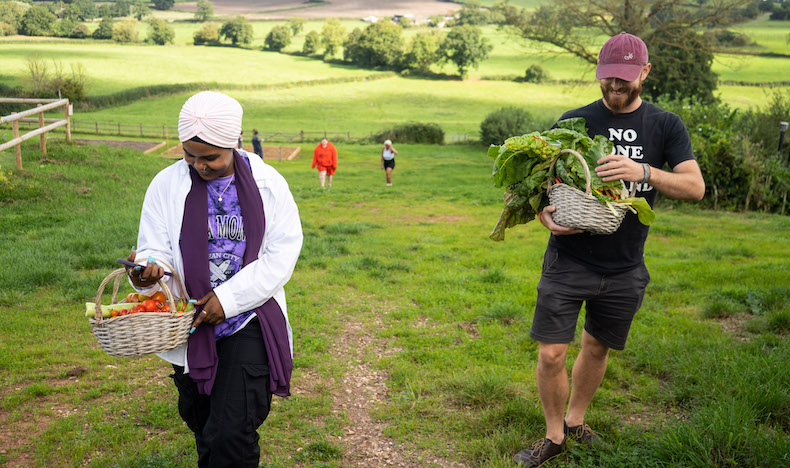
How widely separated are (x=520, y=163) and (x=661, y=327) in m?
3.58

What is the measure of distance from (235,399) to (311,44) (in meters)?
94.4

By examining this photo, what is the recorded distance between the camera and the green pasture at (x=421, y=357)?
4.04 m

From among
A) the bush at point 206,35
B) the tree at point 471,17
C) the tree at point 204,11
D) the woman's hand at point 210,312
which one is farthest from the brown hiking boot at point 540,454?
the tree at point 471,17

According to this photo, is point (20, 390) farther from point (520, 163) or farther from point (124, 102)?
point (124, 102)

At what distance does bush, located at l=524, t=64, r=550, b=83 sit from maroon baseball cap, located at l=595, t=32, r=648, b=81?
8401 cm

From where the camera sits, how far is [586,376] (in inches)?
159

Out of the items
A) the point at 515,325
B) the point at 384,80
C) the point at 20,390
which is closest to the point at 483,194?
the point at 515,325

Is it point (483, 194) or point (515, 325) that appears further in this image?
point (483, 194)

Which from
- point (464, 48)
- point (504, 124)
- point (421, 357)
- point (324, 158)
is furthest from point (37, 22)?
point (421, 357)

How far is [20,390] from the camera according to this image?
477 centimetres

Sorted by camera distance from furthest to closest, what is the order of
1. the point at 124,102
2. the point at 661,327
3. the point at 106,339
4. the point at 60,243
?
1. the point at 124,102
2. the point at 60,243
3. the point at 661,327
4. the point at 106,339

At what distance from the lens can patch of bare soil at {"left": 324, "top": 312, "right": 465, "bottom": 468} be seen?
13.5ft

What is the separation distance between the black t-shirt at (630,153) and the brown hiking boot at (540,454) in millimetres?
1185

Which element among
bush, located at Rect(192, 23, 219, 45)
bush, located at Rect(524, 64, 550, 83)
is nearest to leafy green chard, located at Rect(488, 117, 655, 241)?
bush, located at Rect(524, 64, 550, 83)
